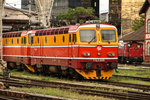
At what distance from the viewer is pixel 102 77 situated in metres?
20.0

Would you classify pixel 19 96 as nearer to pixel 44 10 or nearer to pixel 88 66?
pixel 88 66

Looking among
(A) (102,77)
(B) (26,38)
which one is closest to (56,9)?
(B) (26,38)

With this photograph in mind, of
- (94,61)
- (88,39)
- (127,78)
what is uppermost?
(88,39)

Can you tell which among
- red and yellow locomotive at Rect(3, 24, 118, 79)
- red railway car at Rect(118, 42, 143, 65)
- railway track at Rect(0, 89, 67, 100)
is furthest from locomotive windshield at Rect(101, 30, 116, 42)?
red railway car at Rect(118, 42, 143, 65)

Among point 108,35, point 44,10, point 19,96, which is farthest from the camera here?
point 44,10

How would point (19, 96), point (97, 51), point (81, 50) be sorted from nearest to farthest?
1. point (19, 96)
2. point (81, 50)
3. point (97, 51)

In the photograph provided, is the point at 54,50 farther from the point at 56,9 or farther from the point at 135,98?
the point at 56,9

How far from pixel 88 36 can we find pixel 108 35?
126cm

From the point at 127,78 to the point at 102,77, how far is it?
2.98 metres

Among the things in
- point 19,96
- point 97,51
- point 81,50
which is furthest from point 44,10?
point 19,96

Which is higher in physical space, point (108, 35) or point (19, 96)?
point (108, 35)

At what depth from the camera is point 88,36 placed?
19.8 m

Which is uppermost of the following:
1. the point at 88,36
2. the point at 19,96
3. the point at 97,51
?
the point at 88,36

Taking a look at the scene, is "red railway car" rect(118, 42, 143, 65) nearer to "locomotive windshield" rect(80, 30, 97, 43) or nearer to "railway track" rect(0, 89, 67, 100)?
"locomotive windshield" rect(80, 30, 97, 43)
